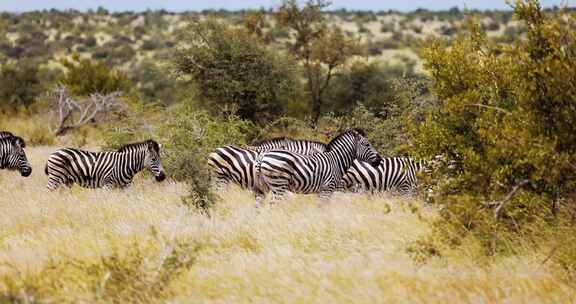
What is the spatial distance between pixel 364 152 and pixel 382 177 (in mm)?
535

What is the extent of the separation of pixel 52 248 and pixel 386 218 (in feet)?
12.6

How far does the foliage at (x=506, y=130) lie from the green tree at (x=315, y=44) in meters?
16.2

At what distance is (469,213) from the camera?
6.65 m

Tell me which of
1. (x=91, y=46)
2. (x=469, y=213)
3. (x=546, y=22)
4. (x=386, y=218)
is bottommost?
(x=91, y=46)

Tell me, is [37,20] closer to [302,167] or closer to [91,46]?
[91,46]

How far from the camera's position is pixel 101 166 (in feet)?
41.7

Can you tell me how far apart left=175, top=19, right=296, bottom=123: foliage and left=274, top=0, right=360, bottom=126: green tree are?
367 centimetres

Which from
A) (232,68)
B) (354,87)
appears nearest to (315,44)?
(354,87)

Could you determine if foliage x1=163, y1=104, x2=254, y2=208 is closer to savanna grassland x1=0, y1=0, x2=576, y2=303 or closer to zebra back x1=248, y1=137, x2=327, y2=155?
savanna grassland x1=0, y1=0, x2=576, y2=303

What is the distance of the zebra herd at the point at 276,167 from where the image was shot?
10.8 m

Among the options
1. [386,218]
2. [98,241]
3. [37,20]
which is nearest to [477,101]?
[386,218]

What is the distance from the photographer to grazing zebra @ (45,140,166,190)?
492 inches

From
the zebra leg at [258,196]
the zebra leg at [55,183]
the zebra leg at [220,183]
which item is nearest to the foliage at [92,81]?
the zebra leg at [55,183]

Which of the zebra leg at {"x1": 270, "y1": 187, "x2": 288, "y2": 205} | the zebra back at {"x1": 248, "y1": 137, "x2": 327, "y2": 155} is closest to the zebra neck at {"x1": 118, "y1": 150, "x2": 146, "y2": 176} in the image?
the zebra back at {"x1": 248, "y1": 137, "x2": 327, "y2": 155}
